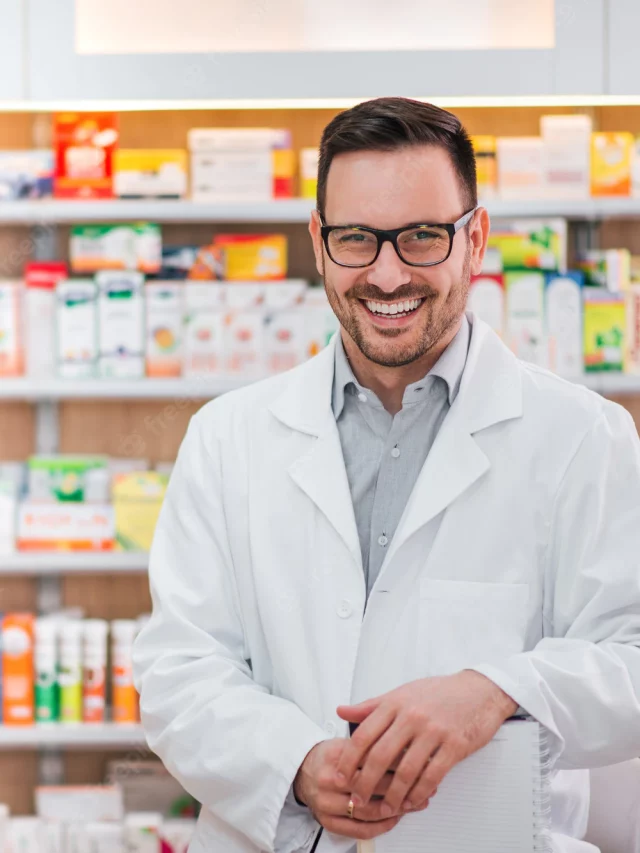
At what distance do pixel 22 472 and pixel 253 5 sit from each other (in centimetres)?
144

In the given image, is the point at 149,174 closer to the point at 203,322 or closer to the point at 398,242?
the point at 203,322

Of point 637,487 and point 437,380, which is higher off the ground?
point 437,380

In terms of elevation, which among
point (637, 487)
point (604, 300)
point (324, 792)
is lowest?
point (324, 792)

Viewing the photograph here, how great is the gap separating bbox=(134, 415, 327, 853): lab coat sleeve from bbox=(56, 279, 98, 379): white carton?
127 cm

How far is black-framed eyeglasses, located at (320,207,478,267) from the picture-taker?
4.15 feet

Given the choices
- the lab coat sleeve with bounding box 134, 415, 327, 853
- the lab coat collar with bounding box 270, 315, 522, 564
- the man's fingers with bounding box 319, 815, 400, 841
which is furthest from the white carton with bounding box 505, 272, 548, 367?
the man's fingers with bounding box 319, 815, 400, 841

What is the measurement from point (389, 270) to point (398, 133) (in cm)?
18

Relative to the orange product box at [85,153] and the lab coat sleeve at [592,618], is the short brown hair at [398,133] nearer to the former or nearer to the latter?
the lab coat sleeve at [592,618]

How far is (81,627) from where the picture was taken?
265cm

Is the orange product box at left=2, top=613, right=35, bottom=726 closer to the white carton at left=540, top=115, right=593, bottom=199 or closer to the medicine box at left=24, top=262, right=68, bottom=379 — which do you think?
the medicine box at left=24, top=262, right=68, bottom=379

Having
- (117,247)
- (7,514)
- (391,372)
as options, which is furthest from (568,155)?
(7,514)

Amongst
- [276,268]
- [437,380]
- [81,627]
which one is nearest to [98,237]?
[276,268]

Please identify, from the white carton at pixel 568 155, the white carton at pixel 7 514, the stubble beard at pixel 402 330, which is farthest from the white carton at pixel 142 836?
the white carton at pixel 568 155

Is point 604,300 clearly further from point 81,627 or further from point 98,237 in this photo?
point 81,627
